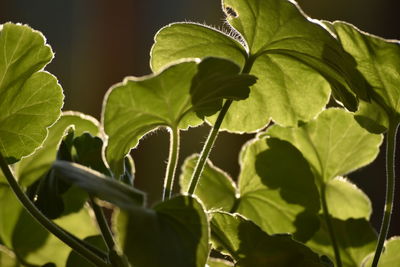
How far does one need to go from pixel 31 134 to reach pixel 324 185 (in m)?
0.37

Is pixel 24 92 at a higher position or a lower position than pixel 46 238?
higher

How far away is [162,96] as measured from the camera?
0.54 metres

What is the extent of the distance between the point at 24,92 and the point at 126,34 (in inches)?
→ 157

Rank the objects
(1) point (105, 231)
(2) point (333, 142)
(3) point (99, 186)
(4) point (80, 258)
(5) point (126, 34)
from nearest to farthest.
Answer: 1. (3) point (99, 186)
2. (1) point (105, 231)
3. (4) point (80, 258)
4. (2) point (333, 142)
5. (5) point (126, 34)

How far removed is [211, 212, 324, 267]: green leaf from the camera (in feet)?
1.85

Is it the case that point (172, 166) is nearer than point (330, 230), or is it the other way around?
point (172, 166)

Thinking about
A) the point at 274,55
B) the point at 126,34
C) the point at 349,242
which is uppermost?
the point at 274,55

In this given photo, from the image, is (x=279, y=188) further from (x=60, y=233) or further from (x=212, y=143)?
(x=60, y=233)

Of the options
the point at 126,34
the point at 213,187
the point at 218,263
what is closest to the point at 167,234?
the point at 218,263

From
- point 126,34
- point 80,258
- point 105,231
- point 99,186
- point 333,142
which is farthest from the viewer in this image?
point 126,34

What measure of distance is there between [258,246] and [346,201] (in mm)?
277

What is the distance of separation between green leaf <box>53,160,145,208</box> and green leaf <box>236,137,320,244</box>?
12.4 inches

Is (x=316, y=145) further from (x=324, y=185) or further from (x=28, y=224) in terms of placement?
(x=28, y=224)

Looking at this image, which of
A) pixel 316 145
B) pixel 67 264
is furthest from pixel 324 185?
pixel 67 264
